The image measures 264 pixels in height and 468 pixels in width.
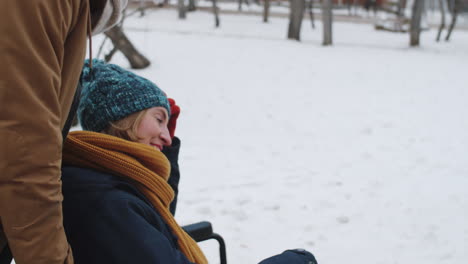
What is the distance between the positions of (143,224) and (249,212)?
2.72m

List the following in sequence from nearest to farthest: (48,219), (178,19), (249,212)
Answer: (48,219) → (249,212) → (178,19)

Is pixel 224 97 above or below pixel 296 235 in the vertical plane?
below

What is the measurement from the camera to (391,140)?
605 cm

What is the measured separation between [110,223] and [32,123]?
37 cm

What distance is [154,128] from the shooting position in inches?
60.4

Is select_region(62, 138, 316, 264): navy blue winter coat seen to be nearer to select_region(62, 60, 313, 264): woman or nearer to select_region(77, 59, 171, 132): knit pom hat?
select_region(62, 60, 313, 264): woman

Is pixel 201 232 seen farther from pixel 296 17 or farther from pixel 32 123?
pixel 296 17

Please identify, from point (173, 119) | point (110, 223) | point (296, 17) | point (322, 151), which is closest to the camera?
point (110, 223)

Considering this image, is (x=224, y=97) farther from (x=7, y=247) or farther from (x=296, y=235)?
(x=7, y=247)

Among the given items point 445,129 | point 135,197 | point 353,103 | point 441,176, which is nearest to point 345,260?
point 441,176

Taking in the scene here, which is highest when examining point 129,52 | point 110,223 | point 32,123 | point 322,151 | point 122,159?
point 32,123

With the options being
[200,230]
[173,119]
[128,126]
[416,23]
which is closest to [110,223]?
[128,126]

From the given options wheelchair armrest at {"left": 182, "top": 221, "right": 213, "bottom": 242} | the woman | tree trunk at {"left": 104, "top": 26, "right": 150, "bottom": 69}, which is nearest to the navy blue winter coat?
the woman

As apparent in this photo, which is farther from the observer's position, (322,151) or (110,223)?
(322,151)
